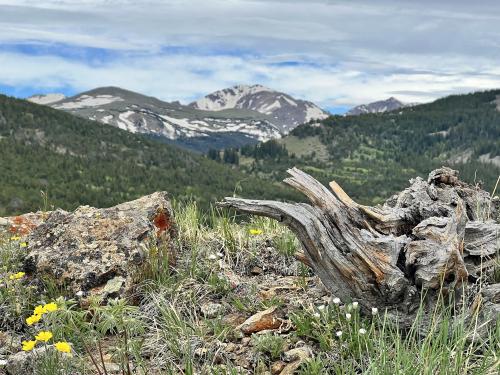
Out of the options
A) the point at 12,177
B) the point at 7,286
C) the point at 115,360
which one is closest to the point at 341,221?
the point at 115,360

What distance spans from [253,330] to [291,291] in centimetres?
102

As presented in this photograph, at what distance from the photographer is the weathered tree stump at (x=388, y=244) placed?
4477mm

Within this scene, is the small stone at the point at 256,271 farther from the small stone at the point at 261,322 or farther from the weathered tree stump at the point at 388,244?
the small stone at the point at 261,322

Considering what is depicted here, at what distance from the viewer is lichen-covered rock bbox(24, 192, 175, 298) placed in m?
5.27

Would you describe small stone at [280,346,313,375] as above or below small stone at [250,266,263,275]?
above

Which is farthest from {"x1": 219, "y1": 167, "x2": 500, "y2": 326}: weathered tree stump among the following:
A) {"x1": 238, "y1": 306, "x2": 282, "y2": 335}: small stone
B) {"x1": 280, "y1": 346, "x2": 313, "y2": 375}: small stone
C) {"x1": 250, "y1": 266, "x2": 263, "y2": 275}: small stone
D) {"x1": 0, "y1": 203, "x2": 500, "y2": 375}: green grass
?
{"x1": 250, "y1": 266, "x2": 263, "y2": 275}: small stone

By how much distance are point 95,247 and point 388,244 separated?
311cm

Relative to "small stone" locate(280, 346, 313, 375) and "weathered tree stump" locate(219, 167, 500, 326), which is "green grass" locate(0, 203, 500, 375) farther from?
"weathered tree stump" locate(219, 167, 500, 326)

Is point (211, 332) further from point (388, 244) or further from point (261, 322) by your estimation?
point (388, 244)

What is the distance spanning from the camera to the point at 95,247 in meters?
5.58

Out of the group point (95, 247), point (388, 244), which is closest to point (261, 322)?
point (388, 244)

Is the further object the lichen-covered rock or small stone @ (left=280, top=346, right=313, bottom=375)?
the lichen-covered rock

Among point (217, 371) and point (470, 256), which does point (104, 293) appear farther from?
point (470, 256)

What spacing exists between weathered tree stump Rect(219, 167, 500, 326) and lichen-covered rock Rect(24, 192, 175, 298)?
1.26m
